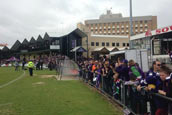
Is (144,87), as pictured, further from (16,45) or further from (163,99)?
(16,45)

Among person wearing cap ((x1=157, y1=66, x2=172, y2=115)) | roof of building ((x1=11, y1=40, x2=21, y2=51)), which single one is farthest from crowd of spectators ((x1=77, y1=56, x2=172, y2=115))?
roof of building ((x1=11, y1=40, x2=21, y2=51))

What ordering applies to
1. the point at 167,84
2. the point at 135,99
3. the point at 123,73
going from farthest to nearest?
the point at 123,73
the point at 135,99
the point at 167,84

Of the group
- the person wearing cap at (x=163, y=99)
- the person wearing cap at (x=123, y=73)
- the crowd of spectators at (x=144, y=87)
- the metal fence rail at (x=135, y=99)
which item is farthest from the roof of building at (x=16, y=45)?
the person wearing cap at (x=163, y=99)

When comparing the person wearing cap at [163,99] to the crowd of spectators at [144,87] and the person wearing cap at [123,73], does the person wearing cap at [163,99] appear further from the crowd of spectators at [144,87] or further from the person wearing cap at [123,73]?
the person wearing cap at [123,73]

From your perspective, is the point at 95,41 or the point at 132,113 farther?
the point at 95,41

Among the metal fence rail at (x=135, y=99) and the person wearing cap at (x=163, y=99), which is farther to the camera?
the metal fence rail at (x=135, y=99)

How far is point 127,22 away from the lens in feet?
363

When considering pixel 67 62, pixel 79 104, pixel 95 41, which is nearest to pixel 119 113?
pixel 79 104

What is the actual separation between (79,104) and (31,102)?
2.09 meters

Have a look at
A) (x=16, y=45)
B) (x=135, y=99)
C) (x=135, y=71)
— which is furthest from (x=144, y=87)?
(x=16, y=45)

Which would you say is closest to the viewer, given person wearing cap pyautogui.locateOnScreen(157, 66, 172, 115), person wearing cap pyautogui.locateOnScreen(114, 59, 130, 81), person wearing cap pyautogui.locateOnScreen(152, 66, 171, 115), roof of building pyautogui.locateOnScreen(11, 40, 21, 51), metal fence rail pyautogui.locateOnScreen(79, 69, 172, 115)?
person wearing cap pyautogui.locateOnScreen(157, 66, 172, 115)

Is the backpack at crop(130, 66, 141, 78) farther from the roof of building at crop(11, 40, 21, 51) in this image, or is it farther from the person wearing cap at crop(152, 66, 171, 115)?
the roof of building at crop(11, 40, 21, 51)

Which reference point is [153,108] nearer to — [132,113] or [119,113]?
[132,113]

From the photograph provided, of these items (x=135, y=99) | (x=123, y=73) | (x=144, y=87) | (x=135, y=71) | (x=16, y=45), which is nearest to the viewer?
(x=144, y=87)
